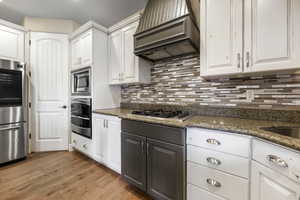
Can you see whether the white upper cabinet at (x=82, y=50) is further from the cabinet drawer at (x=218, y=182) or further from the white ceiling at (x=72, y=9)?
the cabinet drawer at (x=218, y=182)

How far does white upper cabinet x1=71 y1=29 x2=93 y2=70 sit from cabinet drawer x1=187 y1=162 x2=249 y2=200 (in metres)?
2.22

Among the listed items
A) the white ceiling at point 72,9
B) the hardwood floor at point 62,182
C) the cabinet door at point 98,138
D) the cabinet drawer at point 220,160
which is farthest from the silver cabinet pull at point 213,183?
the white ceiling at point 72,9

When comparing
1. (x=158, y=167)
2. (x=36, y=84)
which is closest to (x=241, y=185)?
(x=158, y=167)

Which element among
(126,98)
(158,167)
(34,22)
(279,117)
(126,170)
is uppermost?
(34,22)

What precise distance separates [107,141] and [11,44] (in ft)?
8.19

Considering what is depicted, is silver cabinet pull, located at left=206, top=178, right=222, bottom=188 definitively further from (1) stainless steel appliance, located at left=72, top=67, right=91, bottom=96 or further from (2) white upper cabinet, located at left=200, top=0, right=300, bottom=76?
(1) stainless steel appliance, located at left=72, top=67, right=91, bottom=96

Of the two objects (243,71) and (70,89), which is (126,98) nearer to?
(70,89)

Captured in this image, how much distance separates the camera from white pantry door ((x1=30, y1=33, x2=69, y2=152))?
2.93 meters

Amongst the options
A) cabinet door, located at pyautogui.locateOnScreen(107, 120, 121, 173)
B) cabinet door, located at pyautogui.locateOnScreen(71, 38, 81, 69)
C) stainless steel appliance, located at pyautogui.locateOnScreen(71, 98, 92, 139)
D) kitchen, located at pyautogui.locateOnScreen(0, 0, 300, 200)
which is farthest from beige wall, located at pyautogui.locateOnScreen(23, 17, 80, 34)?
cabinet door, located at pyautogui.locateOnScreen(107, 120, 121, 173)

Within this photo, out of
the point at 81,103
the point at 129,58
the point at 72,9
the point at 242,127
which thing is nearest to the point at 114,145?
the point at 81,103

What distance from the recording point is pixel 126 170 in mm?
1800

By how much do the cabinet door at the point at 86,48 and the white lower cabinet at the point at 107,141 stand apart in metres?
0.96

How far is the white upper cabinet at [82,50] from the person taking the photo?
252 centimetres

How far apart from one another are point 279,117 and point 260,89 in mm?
303
